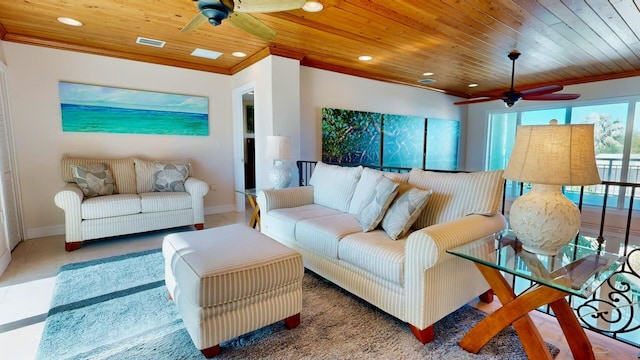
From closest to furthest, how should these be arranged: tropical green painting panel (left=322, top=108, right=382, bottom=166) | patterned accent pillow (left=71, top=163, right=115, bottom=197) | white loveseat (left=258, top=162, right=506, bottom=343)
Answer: white loveseat (left=258, top=162, right=506, bottom=343) → patterned accent pillow (left=71, top=163, right=115, bottom=197) → tropical green painting panel (left=322, top=108, right=382, bottom=166)

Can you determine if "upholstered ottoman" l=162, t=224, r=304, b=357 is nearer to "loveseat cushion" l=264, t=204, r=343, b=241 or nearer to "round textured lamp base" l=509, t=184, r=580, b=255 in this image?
"loveseat cushion" l=264, t=204, r=343, b=241

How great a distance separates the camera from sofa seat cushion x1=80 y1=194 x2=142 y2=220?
10.3ft

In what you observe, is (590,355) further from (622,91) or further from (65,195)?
(622,91)

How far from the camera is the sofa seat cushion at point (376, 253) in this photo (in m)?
1.73

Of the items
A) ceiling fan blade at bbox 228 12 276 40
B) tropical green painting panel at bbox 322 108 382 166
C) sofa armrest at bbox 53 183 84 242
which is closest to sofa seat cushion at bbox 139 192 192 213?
sofa armrest at bbox 53 183 84 242

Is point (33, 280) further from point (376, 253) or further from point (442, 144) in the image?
point (442, 144)

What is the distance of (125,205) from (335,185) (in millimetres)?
2315

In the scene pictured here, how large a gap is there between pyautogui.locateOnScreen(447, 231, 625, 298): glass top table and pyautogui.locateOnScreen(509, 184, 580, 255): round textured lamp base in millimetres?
83

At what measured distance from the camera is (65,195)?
9.87 feet

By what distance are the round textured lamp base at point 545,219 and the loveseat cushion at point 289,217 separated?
1521 mm

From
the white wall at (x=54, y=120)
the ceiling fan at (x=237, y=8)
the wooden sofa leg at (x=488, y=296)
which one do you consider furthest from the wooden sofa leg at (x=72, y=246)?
the wooden sofa leg at (x=488, y=296)

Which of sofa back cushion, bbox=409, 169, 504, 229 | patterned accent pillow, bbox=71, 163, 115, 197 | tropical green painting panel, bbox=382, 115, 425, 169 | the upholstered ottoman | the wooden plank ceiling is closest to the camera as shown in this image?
the upholstered ottoman

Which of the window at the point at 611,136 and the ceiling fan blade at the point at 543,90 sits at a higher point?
the ceiling fan blade at the point at 543,90

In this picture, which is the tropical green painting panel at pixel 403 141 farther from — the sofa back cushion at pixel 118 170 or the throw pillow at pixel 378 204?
the sofa back cushion at pixel 118 170
